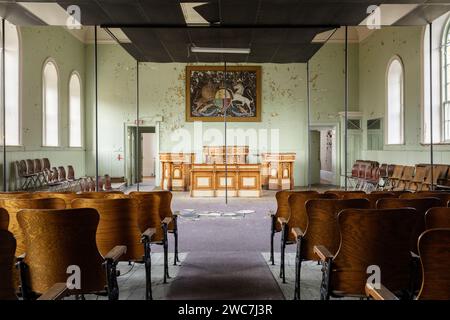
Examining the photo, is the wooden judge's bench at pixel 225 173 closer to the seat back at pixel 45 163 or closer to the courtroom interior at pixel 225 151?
the courtroom interior at pixel 225 151

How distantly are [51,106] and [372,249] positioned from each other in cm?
1337

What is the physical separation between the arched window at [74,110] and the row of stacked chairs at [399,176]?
996cm

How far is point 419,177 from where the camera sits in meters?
9.99

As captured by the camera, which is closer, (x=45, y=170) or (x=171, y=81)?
(x=45, y=170)

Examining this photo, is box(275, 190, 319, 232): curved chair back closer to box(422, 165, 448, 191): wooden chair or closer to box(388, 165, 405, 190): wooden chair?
box(422, 165, 448, 191): wooden chair

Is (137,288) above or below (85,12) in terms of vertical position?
below

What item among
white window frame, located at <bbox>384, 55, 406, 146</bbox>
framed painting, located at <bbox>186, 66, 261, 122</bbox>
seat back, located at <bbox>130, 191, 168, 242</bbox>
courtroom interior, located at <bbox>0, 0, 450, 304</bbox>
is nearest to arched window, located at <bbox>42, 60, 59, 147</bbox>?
courtroom interior, located at <bbox>0, 0, 450, 304</bbox>

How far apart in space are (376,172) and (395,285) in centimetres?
1022

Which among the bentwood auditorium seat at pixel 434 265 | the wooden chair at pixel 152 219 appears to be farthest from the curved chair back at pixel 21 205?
the bentwood auditorium seat at pixel 434 265

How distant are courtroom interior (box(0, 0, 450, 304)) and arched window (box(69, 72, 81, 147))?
0.07m

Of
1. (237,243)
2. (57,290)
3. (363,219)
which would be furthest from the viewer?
(237,243)
